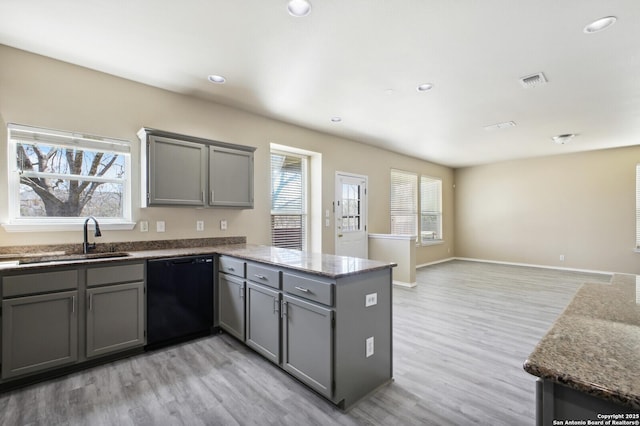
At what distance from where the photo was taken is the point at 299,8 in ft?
6.97

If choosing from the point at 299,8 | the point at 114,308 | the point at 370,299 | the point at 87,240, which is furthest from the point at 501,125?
the point at 87,240

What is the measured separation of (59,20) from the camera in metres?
2.29

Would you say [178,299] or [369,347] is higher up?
[178,299]

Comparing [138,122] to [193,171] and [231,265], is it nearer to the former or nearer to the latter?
[193,171]

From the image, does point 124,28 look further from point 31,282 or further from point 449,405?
point 449,405

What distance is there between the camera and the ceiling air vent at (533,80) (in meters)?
3.08

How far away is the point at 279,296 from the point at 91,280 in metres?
1.60

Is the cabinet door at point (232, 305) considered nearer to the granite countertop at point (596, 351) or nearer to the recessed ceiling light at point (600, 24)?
the granite countertop at point (596, 351)

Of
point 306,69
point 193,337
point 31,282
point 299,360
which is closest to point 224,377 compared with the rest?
point 299,360

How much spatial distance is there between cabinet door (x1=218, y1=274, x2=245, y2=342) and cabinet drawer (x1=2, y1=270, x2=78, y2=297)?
1.22m

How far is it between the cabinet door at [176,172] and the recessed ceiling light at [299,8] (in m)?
1.82

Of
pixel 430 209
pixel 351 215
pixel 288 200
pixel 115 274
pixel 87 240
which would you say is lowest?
pixel 115 274

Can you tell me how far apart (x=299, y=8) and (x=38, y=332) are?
313 cm

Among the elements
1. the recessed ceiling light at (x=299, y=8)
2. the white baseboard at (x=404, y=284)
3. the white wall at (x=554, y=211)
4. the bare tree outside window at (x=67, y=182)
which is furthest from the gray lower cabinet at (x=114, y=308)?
the white wall at (x=554, y=211)
